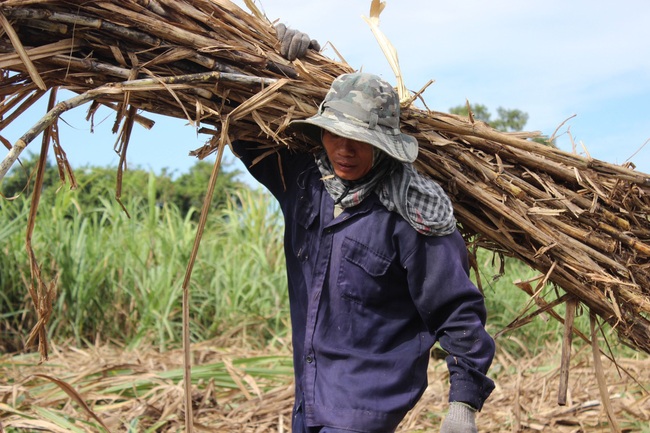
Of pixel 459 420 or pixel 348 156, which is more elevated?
pixel 348 156

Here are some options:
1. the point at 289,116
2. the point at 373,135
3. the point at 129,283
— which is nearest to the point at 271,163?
the point at 289,116

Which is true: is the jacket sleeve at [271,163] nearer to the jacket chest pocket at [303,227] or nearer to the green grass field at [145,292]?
the jacket chest pocket at [303,227]

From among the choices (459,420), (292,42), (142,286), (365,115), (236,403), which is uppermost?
(292,42)

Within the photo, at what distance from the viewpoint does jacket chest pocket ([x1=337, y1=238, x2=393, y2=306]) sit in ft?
7.79

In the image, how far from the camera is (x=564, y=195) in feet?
8.88

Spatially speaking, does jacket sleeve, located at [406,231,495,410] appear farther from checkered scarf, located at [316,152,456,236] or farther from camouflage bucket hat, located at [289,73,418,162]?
camouflage bucket hat, located at [289,73,418,162]

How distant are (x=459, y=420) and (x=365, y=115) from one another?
3.27 feet

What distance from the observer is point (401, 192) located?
7.64ft

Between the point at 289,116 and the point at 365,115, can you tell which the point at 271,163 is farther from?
the point at 365,115

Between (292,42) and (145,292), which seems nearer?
(292,42)

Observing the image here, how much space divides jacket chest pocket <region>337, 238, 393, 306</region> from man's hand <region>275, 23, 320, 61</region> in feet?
2.24

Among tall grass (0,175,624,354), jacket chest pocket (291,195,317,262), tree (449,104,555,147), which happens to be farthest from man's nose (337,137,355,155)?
tree (449,104,555,147)

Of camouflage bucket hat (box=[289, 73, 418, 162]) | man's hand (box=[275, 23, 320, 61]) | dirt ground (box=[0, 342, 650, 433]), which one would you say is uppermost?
man's hand (box=[275, 23, 320, 61])

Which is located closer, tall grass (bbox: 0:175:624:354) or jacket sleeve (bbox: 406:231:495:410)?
jacket sleeve (bbox: 406:231:495:410)
